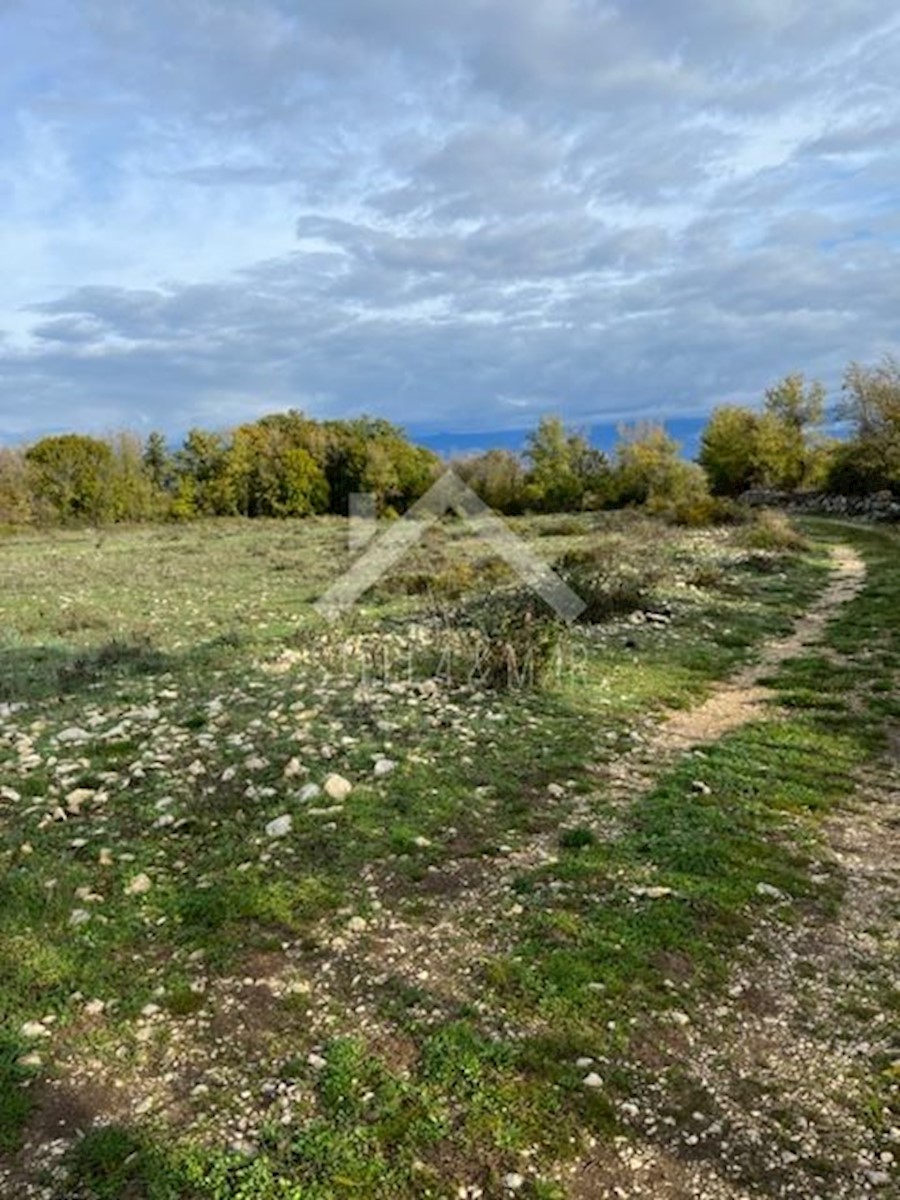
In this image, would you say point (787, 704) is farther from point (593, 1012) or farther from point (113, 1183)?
point (113, 1183)

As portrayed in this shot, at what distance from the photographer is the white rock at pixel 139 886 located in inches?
284

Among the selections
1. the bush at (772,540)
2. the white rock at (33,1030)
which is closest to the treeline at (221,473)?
the bush at (772,540)

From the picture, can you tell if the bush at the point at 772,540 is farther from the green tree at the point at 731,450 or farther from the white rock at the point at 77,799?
the green tree at the point at 731,450

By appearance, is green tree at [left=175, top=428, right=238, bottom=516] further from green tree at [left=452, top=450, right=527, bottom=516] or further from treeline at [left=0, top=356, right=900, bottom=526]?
green tree at [left=452, top=450, right=527, bottom=516]

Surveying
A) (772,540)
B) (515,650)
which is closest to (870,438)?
(772,540)

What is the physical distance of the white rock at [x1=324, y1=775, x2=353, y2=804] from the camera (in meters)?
8.82

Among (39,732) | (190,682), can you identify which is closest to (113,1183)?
(39,732)

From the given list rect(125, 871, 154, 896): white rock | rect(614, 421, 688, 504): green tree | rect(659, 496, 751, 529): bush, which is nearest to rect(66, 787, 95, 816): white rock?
rect(125, 871, 154, 896): white rock

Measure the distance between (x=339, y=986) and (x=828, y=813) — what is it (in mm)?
5143

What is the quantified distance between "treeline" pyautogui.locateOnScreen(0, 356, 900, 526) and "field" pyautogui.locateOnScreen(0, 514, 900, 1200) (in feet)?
145

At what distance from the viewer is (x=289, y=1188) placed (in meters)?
Result: 4.29

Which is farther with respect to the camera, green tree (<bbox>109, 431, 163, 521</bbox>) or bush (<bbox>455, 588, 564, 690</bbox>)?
green tree (<bbox>109, 431, 163, 521</bbox>)

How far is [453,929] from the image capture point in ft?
21.6

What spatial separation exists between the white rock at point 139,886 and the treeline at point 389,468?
4936 centimetres
